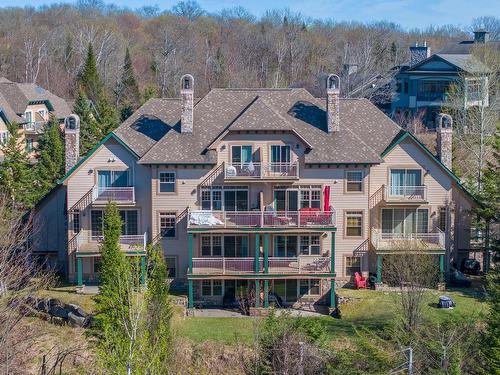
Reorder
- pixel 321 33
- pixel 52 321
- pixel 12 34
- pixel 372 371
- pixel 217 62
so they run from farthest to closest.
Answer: pixel 321 33 → pixel 12 34 → pixel 217 62 → pixel 52 321 → pixel 372 371

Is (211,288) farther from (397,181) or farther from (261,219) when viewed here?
(397,181)

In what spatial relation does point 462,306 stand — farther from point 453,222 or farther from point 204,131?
point 204,131

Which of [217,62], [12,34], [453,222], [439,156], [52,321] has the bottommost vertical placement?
[52,321]

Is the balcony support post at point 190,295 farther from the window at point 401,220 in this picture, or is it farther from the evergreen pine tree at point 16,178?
the evergreen pine tree at point 16,178

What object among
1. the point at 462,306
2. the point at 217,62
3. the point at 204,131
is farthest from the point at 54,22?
the point at 462,306

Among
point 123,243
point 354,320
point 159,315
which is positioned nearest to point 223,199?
point 123,243

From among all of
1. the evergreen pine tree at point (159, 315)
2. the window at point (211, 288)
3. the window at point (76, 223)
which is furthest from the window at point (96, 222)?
the evergreen pine tree at point (159, 315)

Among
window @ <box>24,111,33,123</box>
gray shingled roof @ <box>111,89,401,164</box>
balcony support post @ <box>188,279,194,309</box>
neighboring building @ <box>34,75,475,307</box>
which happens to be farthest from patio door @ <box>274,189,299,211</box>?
window @ <box>24,111,33,123</box>
